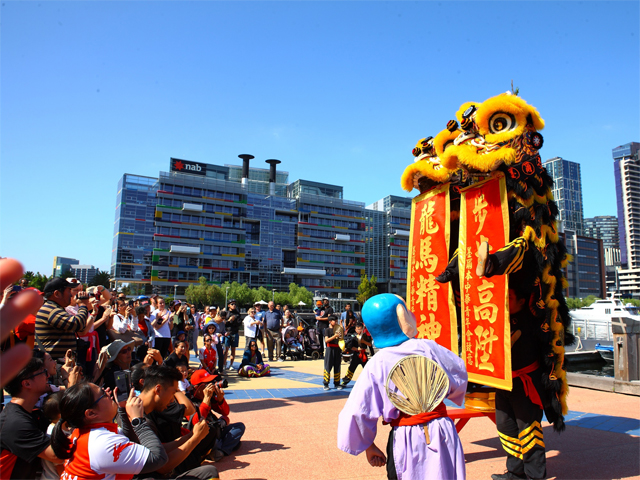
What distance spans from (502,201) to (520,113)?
0.90m

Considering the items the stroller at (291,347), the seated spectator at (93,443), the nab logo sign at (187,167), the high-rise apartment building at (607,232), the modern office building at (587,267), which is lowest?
the stroller at (291,347)

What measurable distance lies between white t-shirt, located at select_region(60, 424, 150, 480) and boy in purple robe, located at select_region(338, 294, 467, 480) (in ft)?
3.82

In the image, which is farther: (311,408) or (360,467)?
(311,408)

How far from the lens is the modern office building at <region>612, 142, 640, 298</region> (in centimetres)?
10262

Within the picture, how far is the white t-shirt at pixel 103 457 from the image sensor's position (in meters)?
2.25

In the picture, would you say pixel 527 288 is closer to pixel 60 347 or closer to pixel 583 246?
pixel 60 347

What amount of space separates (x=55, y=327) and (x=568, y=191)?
505ft

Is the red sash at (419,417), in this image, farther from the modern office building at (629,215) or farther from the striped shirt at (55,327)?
the modern office building at (629,215)

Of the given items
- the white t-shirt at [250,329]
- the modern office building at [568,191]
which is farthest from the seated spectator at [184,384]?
the modern office building at [568,191]

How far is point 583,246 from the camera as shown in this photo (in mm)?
100438

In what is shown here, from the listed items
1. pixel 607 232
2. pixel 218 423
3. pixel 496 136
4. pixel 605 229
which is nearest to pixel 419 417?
pixel 218 423

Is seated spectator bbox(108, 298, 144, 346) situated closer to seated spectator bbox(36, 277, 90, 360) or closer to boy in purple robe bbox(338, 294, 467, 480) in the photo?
seated spectator bbox(36, 277, 90, 360)

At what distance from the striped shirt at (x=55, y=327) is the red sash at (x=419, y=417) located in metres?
3.42

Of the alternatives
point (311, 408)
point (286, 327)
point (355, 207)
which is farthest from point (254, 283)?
point (311, 408)
